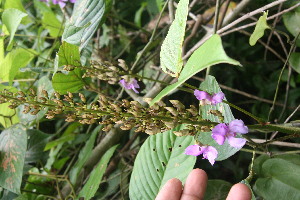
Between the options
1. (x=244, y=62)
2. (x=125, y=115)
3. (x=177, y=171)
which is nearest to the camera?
(x=125, y=115)

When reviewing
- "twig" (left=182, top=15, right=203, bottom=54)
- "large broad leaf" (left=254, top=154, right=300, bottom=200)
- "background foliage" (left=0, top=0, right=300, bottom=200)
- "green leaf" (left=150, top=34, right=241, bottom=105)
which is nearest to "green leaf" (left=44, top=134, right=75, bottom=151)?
"background foliage" (left=0, top=0, right=300, bottom=200)

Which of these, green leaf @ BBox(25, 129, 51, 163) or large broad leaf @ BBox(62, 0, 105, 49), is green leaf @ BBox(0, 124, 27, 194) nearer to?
green leaf @ BBox(25, 129, 51, 163)

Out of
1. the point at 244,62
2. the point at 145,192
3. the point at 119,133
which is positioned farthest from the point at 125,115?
the point at 244,62

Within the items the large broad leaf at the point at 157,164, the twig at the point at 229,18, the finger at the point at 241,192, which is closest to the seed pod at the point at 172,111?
the finger at the point at 241,192

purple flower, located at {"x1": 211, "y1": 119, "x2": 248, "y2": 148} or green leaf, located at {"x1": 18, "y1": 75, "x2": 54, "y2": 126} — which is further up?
purple flower, located at {"x1": 211, "y1": 119, "x2": 248, "y2": 148}

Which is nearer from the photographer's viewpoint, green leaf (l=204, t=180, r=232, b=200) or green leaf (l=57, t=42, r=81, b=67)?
green leaf (l=57, t=42, r=81, b=67)

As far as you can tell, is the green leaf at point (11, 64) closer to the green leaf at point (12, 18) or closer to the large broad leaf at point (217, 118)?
the green leaf at point (12, 18)

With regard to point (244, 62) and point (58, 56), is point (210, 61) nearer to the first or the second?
point (58, 56)
